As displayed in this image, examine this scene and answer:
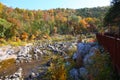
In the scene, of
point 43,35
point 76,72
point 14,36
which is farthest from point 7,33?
point 76,72

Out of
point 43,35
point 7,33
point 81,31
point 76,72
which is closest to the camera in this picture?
point 76,72

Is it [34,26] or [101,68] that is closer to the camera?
[101,68]

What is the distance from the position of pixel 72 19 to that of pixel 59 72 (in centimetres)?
13702

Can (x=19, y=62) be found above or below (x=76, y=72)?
below

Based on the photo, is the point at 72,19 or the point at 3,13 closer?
the point at 3,13

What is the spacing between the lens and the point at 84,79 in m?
19.3

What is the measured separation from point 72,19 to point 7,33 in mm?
79192

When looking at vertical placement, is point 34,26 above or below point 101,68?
below

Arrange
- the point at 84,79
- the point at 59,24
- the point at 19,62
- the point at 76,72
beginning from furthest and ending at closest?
the point at 59,24, the point at 19,62, the point at 76,72, the point at 84,79

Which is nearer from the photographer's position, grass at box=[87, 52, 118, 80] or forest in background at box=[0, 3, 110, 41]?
grass at box=[87, 52, 118, 80]

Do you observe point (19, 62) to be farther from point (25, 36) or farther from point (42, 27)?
point (42, 27)

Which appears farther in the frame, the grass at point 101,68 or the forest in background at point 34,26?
the forest in background at point 34,26

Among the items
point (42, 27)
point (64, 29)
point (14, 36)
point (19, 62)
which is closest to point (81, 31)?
point (64, 29)

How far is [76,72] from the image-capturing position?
21.5 metres
